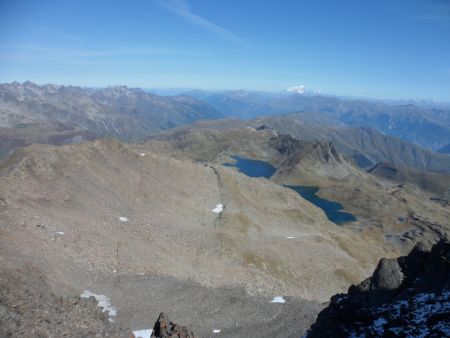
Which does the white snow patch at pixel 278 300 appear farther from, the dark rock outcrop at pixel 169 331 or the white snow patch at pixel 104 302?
the dark rock outcrop at pixel 169 331

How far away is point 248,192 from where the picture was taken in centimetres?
11169

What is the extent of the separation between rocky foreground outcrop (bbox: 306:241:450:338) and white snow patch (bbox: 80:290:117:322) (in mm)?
22108

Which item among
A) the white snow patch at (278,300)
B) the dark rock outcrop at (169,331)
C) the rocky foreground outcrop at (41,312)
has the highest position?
the rocky foreground outcrop at (41,312)

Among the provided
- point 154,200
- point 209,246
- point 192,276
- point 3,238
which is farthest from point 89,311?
point 154,200

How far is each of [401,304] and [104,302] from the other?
32405mm

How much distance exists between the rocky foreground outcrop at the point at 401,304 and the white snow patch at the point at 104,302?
72.5 feet

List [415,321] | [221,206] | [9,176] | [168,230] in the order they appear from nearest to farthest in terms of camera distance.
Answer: [415,321] < [9,176] < [168,230] < [221,206]

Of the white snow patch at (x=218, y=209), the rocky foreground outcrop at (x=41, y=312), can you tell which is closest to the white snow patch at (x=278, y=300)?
the rocky foreground outcrop at (x=41, y=312)

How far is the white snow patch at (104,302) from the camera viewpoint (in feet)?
148

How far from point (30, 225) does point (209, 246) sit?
30.8m

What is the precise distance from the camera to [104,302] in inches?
1843

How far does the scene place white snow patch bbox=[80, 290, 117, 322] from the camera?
45122 mm

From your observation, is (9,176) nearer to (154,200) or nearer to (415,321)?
(154,200)

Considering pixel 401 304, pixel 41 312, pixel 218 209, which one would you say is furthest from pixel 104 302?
pixel 218 209
